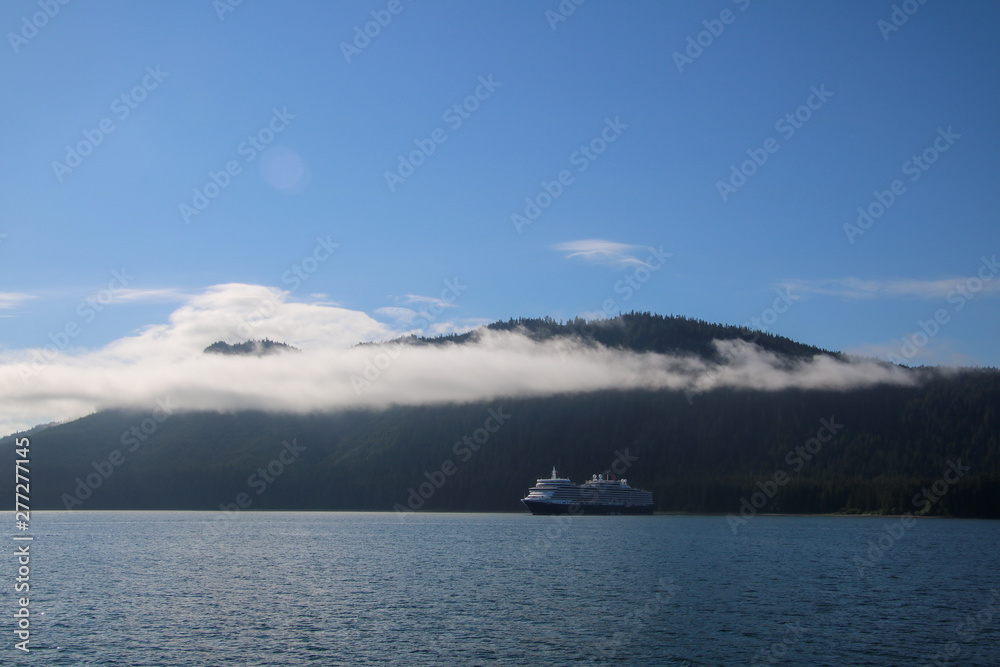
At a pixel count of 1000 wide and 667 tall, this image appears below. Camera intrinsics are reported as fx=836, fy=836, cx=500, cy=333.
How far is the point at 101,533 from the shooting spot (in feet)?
600

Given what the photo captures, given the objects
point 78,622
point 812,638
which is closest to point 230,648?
point 78,622

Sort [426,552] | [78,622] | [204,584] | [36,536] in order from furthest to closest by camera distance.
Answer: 1. [36,536]
2. [426,552]
3. [204,584]
4. [78,622]

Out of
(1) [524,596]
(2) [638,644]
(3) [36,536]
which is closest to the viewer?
(2) [638,644]

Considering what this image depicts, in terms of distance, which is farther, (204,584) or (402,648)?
(204,584)

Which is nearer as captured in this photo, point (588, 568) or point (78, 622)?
point (78, 622)

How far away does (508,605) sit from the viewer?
74.2m

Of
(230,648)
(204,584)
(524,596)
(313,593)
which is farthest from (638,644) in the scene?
(204,584)

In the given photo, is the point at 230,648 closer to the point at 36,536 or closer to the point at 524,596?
the point at 524,596

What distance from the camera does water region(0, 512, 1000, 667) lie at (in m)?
56.0

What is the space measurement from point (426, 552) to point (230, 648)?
72810mm

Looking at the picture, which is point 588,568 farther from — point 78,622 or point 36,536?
point 36,536

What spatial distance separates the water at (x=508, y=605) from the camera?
5600 centimetres

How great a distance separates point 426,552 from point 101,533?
9383cm

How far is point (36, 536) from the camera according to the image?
176625mm
